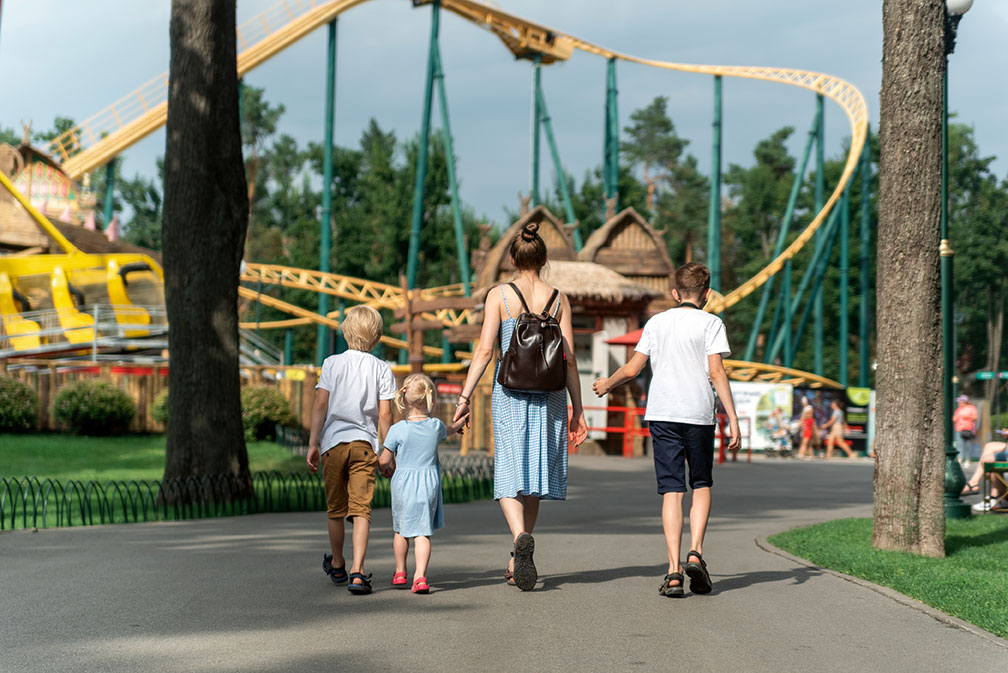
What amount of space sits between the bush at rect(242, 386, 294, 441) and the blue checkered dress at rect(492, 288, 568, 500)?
16481 mm

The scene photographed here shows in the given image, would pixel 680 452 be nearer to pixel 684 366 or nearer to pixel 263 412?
pixel 684 366

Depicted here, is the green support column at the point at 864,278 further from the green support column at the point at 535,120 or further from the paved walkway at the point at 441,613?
the paved walkway at the point at 441,613

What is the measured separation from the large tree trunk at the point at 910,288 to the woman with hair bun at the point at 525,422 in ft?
10.1

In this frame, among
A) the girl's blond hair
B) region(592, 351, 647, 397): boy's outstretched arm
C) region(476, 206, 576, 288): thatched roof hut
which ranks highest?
region(476, 206, 576, 288): thatched roof hut

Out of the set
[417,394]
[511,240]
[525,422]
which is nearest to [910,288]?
[525,422]

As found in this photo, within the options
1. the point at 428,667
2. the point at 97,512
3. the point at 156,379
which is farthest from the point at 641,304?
the point at 428,667

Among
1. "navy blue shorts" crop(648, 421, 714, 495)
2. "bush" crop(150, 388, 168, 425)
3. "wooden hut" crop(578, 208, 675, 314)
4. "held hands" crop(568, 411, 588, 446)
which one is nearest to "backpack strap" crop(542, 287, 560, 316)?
"held hands" crop(568, 411, 588, 446)

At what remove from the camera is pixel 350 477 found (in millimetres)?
6711

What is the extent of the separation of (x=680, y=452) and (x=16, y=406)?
1841 centimetres

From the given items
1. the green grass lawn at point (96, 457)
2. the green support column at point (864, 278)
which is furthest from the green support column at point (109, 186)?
the green support column at point (864, 278)

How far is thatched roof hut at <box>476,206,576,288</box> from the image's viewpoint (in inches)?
1096

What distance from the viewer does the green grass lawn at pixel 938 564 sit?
20.9 ft

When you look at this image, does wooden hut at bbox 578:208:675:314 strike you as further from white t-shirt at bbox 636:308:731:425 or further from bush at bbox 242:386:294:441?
white t-shirt at bbox 636:308:731:425

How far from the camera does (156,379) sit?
23.5 m
